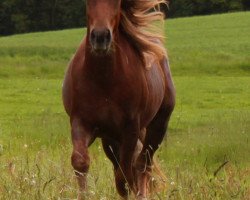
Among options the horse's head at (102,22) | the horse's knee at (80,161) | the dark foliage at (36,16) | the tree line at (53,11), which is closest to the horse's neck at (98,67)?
the horse's head at (102,22)

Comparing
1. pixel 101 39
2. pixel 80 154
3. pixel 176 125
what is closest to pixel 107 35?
pixel 101 39

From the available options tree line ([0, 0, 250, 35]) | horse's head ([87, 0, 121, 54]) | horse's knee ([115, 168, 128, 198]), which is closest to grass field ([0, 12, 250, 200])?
horse's knee ([115, 168, 128, 198])

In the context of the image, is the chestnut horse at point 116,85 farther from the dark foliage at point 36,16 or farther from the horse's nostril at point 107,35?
the dark foliage at point 36,16

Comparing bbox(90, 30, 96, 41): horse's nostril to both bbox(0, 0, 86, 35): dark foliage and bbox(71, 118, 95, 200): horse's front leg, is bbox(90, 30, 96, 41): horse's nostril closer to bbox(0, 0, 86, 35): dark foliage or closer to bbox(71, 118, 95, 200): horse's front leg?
bbox(71, 118, 95, 200): horse's front leg

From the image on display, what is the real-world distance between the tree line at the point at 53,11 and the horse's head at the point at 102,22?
71413 millimetres

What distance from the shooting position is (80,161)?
6.04 metres

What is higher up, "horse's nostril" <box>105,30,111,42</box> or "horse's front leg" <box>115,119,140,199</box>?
"horse's nostril" <box>105,30,111,42</box>

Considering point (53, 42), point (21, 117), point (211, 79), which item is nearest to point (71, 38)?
point (53, 42)

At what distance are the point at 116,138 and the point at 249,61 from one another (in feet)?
93.5

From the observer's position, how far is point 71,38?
5200 centimetres

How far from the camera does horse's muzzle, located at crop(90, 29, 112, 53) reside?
5.54 meters

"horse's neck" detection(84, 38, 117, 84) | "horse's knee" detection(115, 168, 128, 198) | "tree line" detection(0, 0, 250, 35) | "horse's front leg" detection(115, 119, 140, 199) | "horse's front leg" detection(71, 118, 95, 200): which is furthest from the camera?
"tree line" detection(0, 0, 250, 35)

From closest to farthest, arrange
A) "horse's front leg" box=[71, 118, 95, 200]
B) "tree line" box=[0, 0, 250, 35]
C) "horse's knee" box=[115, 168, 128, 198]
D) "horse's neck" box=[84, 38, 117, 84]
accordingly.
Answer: "horse's front leg" box=[71, 118, 95, 200], "horse's neck" box=[84, 38, 117, 84], "horse's knee" box=[115, 168, 128, 198], "tree line" box=[0, 0, 250, 35]

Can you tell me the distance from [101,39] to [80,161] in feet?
3.15
